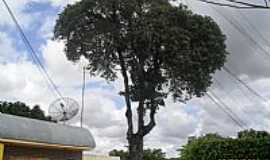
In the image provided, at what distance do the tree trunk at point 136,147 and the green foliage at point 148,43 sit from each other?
2580mm

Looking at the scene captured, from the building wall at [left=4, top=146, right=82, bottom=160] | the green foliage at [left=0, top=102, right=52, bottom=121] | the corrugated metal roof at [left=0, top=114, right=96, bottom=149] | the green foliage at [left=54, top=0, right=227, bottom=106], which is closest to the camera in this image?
the corrugated metal roof at [left=0, top=114, right=96, bottom=149]

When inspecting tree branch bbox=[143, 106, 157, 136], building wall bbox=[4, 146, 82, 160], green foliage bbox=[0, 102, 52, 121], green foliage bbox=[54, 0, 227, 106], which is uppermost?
green foliage bbox=[54, 0, 227, 106]

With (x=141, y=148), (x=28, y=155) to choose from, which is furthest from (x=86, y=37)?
(x=28, y=155)

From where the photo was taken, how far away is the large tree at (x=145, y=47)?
29.0m

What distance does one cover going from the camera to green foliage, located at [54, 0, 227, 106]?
28859 millimetres

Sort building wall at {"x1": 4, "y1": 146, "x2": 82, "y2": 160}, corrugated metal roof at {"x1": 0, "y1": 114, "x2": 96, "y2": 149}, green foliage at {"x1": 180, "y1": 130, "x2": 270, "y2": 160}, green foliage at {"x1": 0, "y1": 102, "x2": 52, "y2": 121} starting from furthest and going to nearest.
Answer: green foliage at {"x1": 0, "y1": 102, "x2": 52, "y2": 121}, green foliage at {"x1": 180, "y1": 130, "x2": 270, "y2": 160}, building wall at {"x1": 4, "y1": 146, "x2": 82, "y2": 160}, corrugated metal roof at {"x1": 0, "y1": 114, "x2": 96, "y2": 149}

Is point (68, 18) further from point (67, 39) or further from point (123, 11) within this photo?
point (123, 11)

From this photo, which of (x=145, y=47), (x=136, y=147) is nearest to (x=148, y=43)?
(x=145, y=47)

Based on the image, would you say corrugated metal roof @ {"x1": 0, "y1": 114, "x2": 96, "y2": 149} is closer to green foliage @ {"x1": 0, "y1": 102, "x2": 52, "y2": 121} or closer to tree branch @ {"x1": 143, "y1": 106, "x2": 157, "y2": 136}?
tree branch @ {"x1": 143, "y1": 106, "x2": 157, "y2": 136}

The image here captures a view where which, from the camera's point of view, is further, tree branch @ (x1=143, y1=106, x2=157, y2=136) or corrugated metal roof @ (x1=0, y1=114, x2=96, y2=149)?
tree branch @ (x1=143, y1=106, x2=157, y2=136)

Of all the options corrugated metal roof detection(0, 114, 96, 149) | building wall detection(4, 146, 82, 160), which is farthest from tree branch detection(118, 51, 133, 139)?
building wall detection(4, 146, 82, 160)

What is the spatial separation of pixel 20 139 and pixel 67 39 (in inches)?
685

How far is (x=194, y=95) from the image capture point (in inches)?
1234

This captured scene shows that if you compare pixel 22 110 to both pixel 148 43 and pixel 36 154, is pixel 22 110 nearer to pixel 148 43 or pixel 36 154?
pixel 148 43
